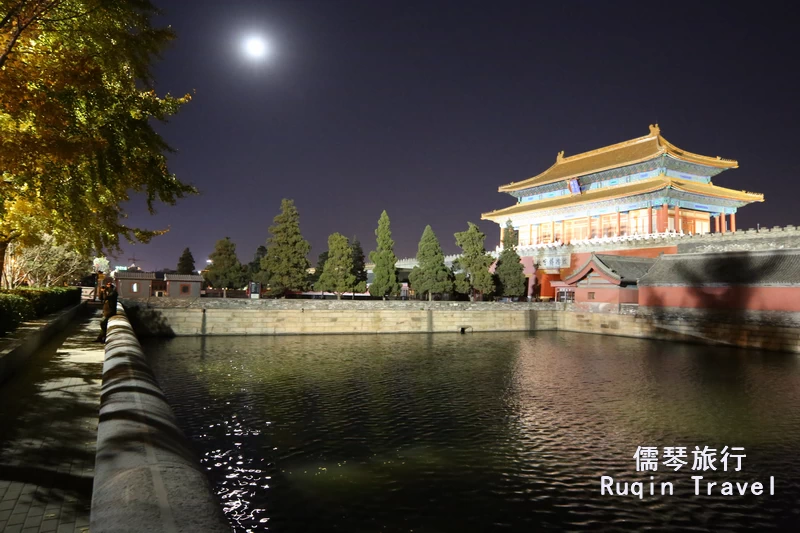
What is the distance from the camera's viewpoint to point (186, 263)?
75.9 m

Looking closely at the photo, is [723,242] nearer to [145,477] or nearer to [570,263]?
[570,263]

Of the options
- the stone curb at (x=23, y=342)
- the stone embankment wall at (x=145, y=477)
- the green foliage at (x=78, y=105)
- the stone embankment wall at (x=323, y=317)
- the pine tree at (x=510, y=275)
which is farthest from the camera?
the pine tree at (x=510, y=275)

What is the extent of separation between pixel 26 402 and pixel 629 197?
1872 inches

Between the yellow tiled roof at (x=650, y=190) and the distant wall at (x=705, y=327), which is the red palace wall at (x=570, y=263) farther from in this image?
the yellow tiled roof at (x=650, y=190)

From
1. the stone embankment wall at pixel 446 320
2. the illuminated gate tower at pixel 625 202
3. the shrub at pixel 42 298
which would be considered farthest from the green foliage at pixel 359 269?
the shrub at pixel 42 298

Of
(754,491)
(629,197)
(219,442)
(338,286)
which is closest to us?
(754,491)

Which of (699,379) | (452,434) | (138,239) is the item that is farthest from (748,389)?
(138,239)

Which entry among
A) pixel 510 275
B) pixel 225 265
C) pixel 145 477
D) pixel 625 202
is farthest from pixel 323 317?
pixel 625 202

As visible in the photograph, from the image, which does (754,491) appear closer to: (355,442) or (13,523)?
(355,442)

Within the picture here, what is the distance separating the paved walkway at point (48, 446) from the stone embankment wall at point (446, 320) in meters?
17.3

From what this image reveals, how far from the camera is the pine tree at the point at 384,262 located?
41250mm

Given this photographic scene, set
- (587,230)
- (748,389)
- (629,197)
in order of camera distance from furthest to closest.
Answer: (587,230)
(629,197)
(748,389)

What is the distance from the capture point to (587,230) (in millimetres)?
51781

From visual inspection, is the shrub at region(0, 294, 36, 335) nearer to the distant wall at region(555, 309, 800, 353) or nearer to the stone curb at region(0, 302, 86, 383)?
the stone curb at region(0, 302, 86, 383)
